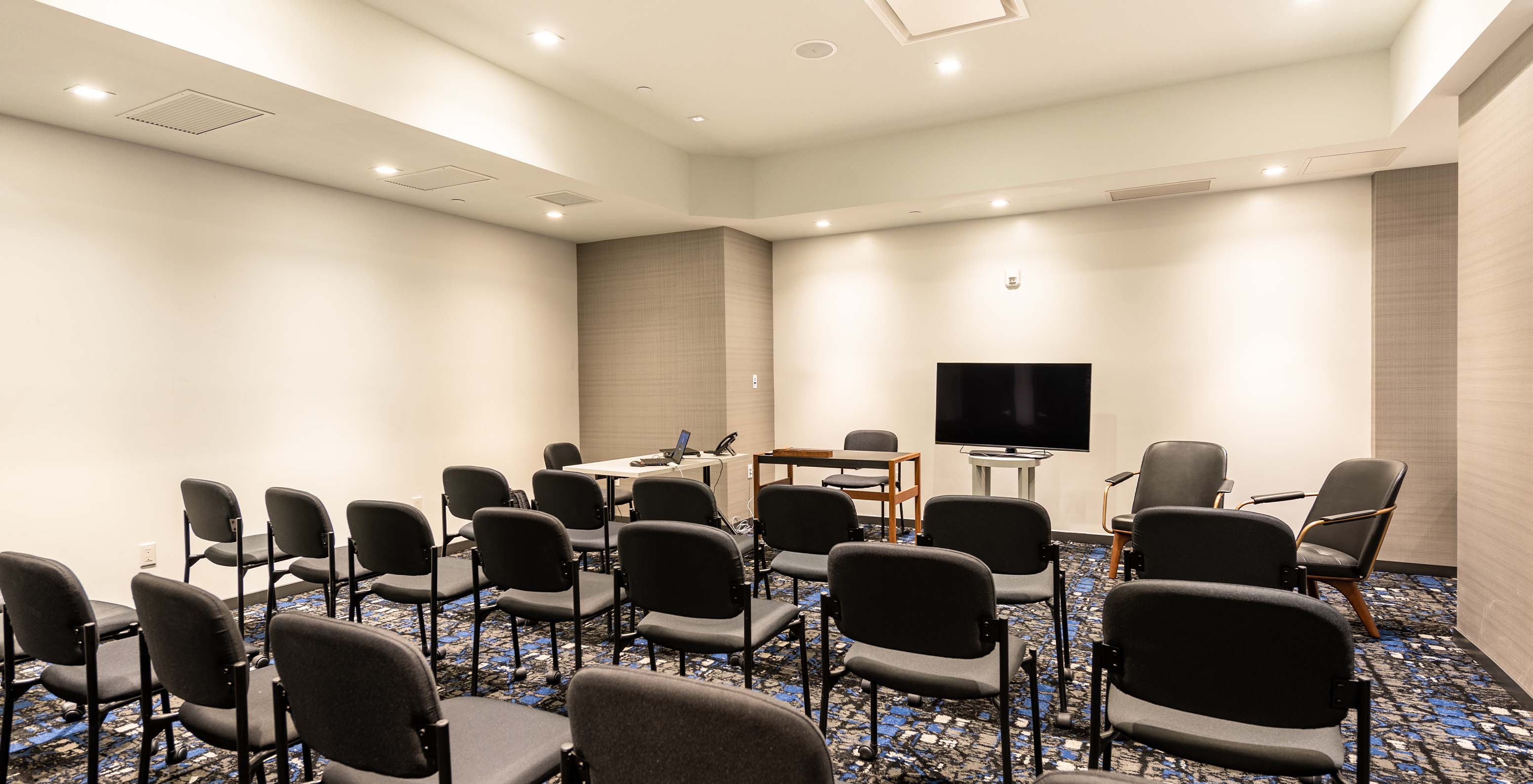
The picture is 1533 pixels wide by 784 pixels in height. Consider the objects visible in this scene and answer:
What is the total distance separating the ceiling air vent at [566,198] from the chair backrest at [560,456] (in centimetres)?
189

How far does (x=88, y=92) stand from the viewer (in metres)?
3.58

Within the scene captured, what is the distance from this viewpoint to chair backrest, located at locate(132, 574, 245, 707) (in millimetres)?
1834

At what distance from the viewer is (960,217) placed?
6.60m

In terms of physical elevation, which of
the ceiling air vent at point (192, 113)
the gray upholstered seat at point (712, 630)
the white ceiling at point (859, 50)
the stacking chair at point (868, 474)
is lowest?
the gray upholstered seat at point (712, 630)

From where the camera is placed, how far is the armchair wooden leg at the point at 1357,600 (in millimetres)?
3756

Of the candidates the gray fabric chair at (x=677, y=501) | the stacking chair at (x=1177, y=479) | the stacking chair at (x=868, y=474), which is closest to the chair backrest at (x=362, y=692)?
the gray fabric chair at (x=677, y=501)

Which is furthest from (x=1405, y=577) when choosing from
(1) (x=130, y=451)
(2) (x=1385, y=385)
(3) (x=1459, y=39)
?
(1) (x=130, y=451)

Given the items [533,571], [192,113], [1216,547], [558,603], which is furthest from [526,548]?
[192,113]

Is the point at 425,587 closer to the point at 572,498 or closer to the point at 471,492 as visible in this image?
the point at 572,498

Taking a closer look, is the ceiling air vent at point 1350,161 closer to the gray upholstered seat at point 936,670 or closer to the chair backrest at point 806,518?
the chair backrest at point 806,518

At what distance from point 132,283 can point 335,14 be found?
2.03 meters

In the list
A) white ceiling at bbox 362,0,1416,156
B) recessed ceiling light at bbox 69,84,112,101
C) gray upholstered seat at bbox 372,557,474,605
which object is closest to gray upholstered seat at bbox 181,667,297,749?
gray upholstered seat at bbox 372,557,474,605

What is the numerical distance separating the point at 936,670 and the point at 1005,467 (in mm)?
3750

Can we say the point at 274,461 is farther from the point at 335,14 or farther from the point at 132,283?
the point at 335,14
